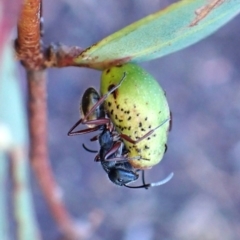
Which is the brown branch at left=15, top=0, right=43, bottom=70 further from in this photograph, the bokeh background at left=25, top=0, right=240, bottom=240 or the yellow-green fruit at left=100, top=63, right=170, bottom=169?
the bokeh background at left=25, top=0, right=240, bottom=240

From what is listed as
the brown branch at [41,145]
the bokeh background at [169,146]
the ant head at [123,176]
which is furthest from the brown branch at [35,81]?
the bokeh background at [169,146]

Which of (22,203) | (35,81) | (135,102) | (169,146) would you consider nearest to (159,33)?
(135,102)

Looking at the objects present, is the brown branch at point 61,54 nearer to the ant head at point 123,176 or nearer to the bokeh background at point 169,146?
the ant head at point 123,176

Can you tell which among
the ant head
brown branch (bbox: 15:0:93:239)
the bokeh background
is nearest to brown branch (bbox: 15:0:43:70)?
brown branch (bbox: 15:0:93:239)

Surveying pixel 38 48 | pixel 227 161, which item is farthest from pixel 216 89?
pixel 38 48

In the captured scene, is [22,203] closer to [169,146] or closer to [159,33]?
[159,33]

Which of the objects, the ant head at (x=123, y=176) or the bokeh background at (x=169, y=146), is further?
the bokeh background at (x=169, y=146)
